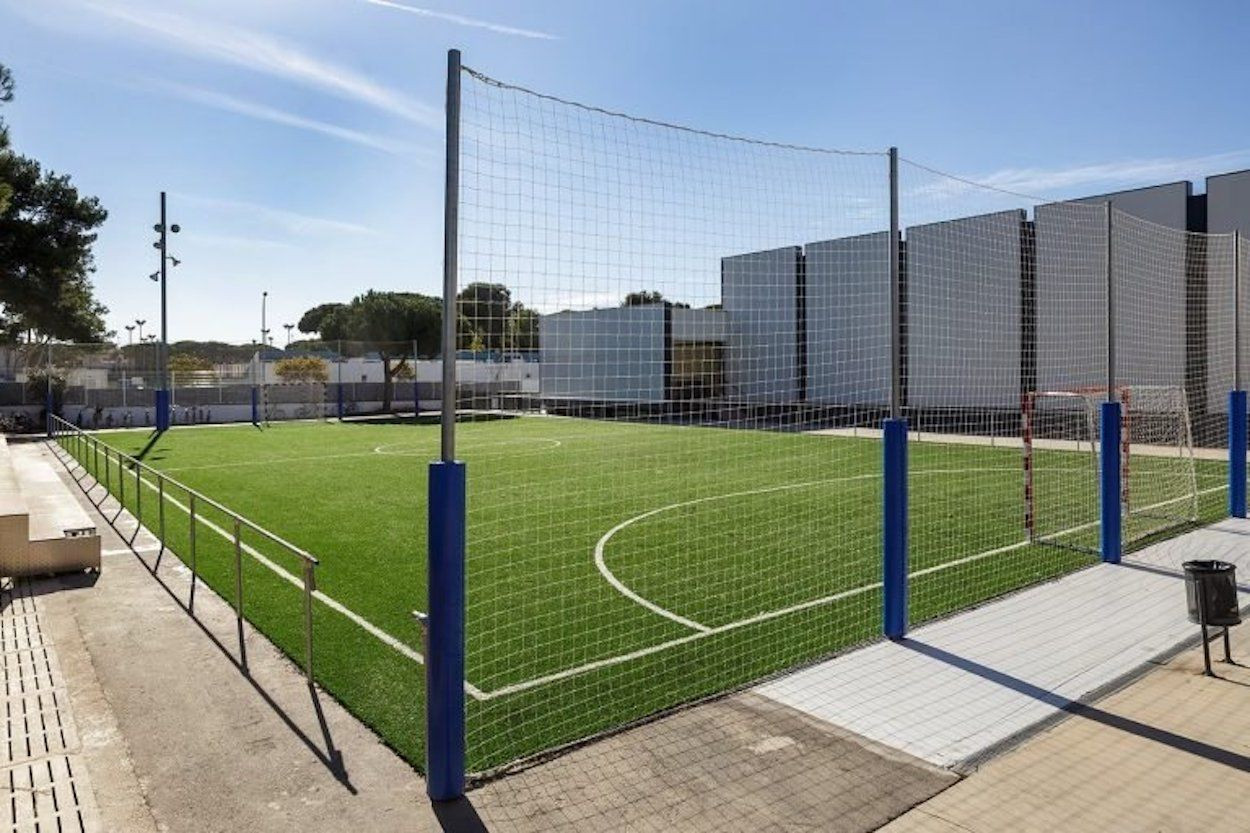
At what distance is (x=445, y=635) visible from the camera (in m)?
4.25

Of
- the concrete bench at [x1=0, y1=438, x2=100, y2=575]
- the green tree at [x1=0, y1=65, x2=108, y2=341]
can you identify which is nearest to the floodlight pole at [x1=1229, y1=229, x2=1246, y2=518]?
the concrete bench at [x1=0, y1=438, x2=100, y2=575]

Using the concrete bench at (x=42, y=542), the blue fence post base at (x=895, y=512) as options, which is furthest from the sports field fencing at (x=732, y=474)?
the concrete bench at (x=42, y=542)

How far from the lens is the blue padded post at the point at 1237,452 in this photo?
10852 millimetres

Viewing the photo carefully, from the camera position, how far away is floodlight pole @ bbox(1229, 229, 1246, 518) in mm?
10867

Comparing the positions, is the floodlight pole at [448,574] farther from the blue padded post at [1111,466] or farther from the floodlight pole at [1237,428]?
the floodlight pole at [1237,428]

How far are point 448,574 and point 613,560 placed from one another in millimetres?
5520

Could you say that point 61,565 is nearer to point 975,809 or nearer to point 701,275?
point 701,275

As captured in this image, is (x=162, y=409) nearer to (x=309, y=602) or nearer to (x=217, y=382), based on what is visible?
(x=217, y=382)

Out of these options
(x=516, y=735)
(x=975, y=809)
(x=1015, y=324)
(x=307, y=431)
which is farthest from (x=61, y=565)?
(x=307, y=431)

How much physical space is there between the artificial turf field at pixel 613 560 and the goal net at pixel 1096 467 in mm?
132

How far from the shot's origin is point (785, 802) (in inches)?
164

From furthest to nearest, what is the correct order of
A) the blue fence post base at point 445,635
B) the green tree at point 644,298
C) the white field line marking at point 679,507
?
1. the white field line marking at point 679,507
2. the green tree at point 644,298
3. the blue fence post base at point 445,635

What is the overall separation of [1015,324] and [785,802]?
61.4 ft

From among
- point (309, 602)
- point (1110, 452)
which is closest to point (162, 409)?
point (309, 602)
